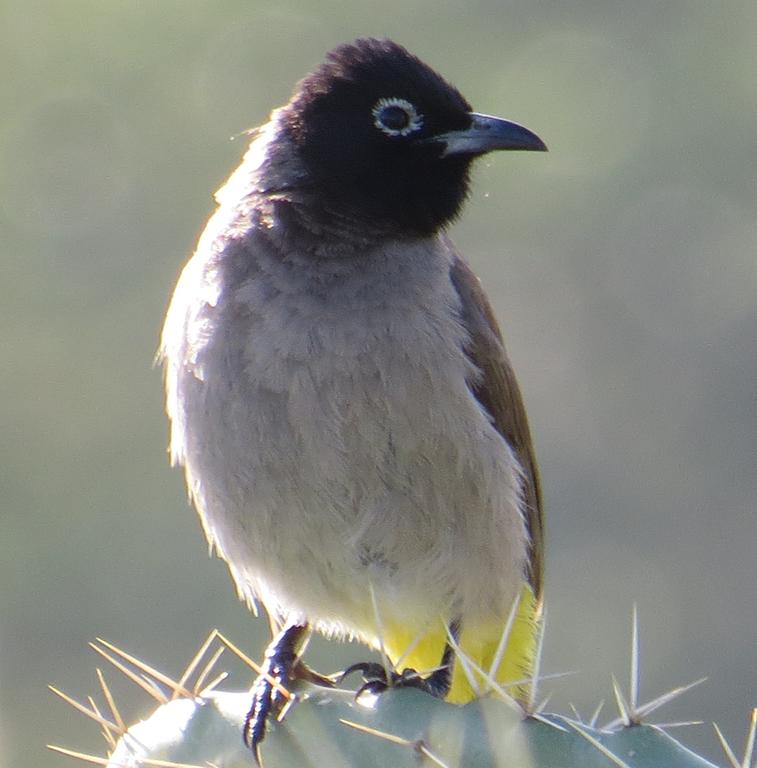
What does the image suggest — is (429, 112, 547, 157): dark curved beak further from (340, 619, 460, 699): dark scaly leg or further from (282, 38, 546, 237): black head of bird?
(340, 619, 460, 699): dark scaly leg

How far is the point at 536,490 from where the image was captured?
14.8ft

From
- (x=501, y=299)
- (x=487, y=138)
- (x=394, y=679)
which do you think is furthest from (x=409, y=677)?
(x=501, y=299)

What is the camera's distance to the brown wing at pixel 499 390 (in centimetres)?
427

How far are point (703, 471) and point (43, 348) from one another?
14.3ft

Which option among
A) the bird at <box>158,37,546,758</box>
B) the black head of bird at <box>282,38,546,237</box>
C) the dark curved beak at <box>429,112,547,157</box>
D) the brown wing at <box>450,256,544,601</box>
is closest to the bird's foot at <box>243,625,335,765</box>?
the bird at <box>158,37,546,758</box>

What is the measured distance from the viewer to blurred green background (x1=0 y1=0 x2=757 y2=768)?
10.2 metres

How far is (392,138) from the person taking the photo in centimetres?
431

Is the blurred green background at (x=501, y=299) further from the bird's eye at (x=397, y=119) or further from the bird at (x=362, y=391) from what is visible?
the bird's eye at (x=397, y=119)

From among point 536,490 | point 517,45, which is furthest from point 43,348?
point 536,490

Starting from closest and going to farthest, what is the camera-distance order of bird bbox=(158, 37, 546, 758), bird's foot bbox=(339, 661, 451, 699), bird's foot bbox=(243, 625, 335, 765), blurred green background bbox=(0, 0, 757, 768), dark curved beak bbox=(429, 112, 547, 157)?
1. bird's foot bbox=(243, 625, 335, 765)
2. bird's foot bbox=(339, 661, 451, 699)
3. bird bbox=(158, 37, 546, 758)
4. dark curved beak bbox=(429, 112, 547, 157)
5. blurred green background bbox=(0, 0, 757, 768)

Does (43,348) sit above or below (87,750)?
above

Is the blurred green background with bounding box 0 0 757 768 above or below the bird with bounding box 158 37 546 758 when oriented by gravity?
below

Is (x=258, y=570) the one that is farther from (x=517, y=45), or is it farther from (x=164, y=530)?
(x=517, y=45)

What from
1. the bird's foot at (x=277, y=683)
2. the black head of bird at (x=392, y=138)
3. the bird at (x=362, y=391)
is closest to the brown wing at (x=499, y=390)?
the bird at (x=362, y=391)
